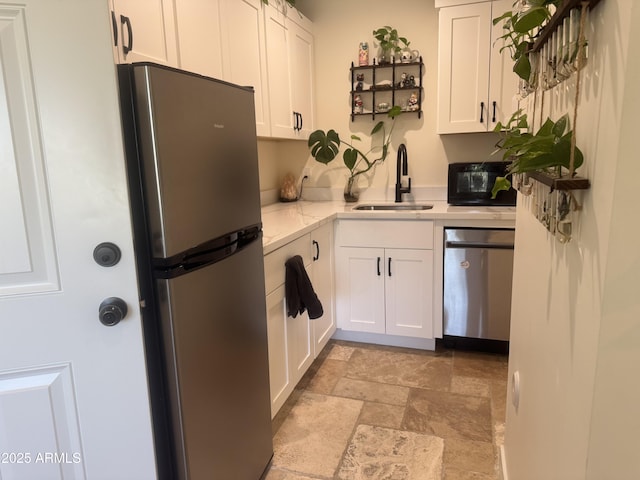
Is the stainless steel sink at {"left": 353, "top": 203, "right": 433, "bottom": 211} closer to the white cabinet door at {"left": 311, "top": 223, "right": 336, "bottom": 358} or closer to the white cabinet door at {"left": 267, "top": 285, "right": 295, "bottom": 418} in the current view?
the white cabinet door at {"left": 311, "top": 223, "right": 336, "bottom": 358}

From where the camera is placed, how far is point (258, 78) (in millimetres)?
2457

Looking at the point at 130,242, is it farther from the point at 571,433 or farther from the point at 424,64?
the point at 424,64

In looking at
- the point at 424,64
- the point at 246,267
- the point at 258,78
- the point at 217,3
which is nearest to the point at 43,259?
the point at 246,267

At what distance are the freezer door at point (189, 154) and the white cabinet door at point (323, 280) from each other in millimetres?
1036

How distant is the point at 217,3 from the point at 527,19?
1673 millimetres

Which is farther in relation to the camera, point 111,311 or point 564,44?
point 111,311

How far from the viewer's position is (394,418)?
2.18m

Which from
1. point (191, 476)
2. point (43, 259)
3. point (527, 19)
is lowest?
point (191, 476)

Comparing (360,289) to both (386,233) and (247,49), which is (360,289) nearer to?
(386,233)

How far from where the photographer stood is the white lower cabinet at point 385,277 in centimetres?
274

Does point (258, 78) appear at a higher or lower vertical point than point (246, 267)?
higher

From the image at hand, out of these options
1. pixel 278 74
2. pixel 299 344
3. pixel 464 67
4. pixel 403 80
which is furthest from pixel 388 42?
pixel 299 344

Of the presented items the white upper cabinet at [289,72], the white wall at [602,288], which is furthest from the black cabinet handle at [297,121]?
the white wall at [602,288]

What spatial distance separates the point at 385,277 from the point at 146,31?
1920mm
